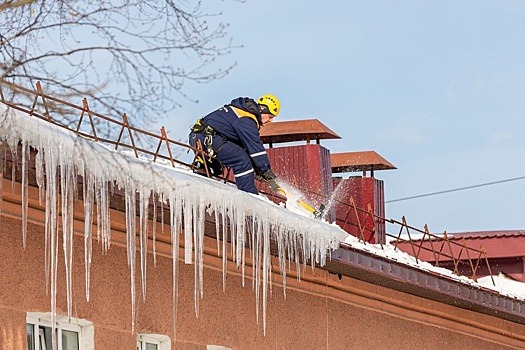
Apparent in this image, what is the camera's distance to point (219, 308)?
1358 centimetres

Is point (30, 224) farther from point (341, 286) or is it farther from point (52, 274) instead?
point (341, 286)

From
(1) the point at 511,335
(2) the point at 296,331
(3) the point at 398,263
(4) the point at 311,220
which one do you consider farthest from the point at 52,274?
(1) the point at 511,335

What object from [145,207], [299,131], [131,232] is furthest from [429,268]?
[145,207]

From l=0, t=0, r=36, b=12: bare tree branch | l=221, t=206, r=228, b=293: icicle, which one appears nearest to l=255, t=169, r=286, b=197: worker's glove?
l=221, t=206, r=228, b=293: icicle

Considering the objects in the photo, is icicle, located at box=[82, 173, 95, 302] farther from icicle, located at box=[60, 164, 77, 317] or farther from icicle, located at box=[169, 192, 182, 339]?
icicle, located at box=[169, 192, 182, 339]

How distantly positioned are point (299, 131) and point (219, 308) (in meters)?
5.99

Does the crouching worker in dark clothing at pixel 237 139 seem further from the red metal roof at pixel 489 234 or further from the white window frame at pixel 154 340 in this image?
the red metal roof at pixel 489 234

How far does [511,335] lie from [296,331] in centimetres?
547

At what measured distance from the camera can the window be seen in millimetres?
11266

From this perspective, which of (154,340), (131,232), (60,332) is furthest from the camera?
(154,340)

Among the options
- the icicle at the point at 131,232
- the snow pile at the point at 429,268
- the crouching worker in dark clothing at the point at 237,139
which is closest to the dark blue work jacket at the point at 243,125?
the crouching worker in dark clothing at the point at 237,139

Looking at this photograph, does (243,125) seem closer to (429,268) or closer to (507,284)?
(429,268)

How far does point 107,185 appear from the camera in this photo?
36.4ft

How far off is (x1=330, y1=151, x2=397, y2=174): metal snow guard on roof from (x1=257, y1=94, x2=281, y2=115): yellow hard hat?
6.10m
